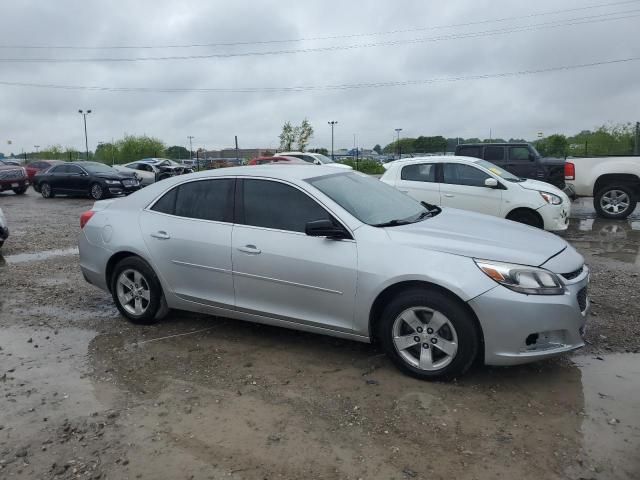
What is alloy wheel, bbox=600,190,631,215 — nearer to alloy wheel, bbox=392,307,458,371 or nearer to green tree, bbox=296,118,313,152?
alloy wheel, bbox=392,307,458,371

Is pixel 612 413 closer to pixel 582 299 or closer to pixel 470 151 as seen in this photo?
pixel 582 299

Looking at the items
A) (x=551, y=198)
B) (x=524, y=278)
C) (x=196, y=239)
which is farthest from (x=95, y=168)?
(x=524, y=278)

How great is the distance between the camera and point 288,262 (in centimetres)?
440

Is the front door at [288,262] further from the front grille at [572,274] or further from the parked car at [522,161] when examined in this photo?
the parked car at [522,161]

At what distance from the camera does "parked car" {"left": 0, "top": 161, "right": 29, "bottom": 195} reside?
23.2 meters

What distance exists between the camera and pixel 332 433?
11.1 feet

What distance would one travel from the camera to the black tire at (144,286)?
5250mm

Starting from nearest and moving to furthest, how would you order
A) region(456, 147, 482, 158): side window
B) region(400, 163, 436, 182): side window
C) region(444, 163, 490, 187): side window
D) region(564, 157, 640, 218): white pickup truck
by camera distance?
1. region(444, 163, 490, 187): side window
2. region(400, 163, 436, 182): side window
3. region(564, 157, 640, 218): white pickup truck
4. region(456, 147, 482, 158): side window

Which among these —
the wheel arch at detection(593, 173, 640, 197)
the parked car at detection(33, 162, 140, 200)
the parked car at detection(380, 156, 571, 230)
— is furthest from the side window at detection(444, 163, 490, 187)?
the parked car at detection(33, 162, 140, 200)

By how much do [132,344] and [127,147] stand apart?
5849 cm

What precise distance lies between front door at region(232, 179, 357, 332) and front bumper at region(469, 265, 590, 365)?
0.99 m

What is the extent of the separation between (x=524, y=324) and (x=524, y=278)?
317 mm

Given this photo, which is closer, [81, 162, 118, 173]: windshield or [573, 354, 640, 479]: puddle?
[573, 354, 640, 479]: puddle

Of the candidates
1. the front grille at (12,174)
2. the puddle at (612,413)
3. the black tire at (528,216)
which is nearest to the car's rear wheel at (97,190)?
the front grille at (12,174)
